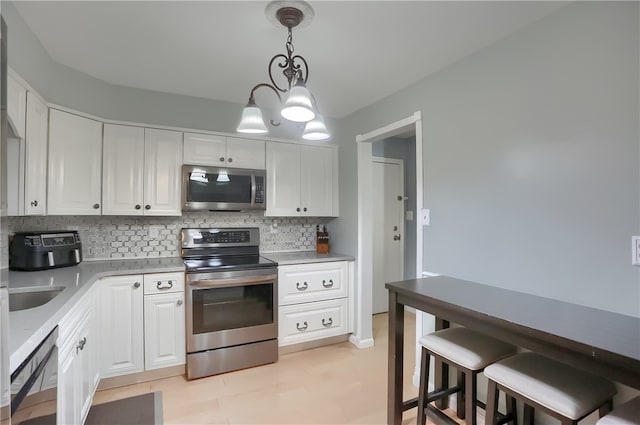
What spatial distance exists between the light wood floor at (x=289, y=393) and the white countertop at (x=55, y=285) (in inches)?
35.0

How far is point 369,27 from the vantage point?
5.95 feet

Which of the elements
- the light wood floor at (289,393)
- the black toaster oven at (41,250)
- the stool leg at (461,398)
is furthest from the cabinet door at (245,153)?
the stool leg at (461,398)

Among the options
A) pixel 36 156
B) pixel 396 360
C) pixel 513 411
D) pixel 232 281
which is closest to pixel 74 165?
pixel 36 156

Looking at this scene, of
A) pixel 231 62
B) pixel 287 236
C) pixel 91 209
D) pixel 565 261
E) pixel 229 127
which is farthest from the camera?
pixel 287 236

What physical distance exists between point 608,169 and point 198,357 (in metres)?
2.82

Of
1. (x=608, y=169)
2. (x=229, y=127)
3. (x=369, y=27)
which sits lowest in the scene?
(x=608, y=169)

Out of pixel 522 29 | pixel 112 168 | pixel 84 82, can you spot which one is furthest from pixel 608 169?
pixel 84 82

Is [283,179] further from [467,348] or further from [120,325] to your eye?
[467,348]

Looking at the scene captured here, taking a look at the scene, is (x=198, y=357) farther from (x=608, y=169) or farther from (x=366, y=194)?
(x=608, y=169)

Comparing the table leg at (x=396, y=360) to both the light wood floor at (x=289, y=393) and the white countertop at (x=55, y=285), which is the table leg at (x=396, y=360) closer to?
the light wood floor at (x=289, y=393)

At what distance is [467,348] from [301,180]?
2.17 metres

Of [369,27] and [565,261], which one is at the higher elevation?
[369,27]

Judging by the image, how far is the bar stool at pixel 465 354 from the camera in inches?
62.1

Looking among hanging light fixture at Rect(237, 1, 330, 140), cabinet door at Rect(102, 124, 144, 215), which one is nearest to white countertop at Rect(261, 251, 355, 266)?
cabinet door at Rect(102, 124, 144, 215)
